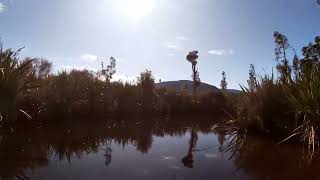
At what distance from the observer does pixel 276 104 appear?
10.5m

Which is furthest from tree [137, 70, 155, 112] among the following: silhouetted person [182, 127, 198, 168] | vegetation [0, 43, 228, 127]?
silhouetted person [182, 127, 198, 168]

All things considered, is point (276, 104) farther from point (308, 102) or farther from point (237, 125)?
point (308, 102)

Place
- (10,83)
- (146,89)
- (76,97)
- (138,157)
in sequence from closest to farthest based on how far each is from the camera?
(138,157) → (10,83) → (76,97) → (146,89)

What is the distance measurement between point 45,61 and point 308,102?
41.5 meters

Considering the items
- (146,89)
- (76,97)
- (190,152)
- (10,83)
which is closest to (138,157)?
(190,152)

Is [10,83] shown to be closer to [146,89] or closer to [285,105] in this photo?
[285,105]

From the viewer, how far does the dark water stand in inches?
242

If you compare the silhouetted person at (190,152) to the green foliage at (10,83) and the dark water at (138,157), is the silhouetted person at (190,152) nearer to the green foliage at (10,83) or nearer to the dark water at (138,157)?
the dark water at (138,157)

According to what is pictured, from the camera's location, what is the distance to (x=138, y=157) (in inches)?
304

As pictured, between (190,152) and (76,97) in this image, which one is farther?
(76,97)

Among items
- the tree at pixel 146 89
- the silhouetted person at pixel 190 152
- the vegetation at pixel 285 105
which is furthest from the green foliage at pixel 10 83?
the tree at pixel 146 89

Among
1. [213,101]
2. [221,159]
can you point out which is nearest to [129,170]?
[221,159]

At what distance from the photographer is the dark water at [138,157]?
242 inches

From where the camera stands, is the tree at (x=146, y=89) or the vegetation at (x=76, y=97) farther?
the tree at (x=146, y=89)
